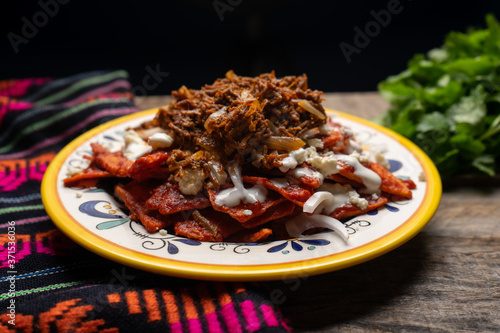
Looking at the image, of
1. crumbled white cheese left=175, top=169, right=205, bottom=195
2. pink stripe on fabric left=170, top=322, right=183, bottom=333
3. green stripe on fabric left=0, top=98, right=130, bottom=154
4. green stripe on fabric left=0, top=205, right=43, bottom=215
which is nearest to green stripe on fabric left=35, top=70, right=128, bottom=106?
green stripe on fabric left=0, top=98, right=130, bottom=154

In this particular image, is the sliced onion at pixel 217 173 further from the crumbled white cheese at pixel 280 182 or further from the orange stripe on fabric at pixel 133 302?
the orange stripe on fabric at pixel 133 302

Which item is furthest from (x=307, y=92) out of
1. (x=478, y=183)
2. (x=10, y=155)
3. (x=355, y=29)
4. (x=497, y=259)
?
(x=355, y=29)

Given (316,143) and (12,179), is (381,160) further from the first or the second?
(12,179)

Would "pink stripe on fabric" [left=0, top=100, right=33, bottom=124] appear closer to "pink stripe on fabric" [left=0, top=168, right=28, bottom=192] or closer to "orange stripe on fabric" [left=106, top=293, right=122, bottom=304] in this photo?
"pink stripe on fabric" [left=0, top=168, right=28, bottom=192]

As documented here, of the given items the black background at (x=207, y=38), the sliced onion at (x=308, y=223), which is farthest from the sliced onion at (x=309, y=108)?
the black background at (x=207, y=38)

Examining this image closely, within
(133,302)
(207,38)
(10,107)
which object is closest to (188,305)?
(133,302)

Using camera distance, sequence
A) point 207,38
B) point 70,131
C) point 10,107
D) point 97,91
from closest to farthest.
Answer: point 70,131, point 10,107, point 97,91, point 207,38
